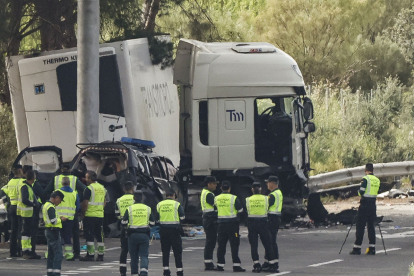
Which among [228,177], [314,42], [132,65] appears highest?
[314,42]

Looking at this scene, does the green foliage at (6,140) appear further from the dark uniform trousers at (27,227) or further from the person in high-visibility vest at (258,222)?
the person in high-visibility vest at (258,222)

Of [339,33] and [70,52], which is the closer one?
[70,52]

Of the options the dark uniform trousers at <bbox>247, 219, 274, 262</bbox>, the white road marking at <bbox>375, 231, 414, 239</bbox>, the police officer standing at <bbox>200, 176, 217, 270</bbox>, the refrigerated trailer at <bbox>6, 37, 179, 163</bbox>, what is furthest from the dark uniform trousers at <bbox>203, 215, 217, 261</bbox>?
the refrigerated trailer at <bbox>6, 37, 179, 163</bbox>

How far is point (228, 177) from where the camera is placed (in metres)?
19.6

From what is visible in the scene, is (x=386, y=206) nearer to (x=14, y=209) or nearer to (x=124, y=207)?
(x=14, y=209)

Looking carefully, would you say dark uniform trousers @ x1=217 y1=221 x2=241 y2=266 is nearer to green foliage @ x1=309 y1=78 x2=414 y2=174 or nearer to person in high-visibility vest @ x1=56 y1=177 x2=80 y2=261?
person in high-visibility vest @ x1=56 y1=177 x2=80 y2=261

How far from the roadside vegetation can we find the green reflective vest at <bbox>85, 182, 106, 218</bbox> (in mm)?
6171

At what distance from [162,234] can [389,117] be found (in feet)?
73.4

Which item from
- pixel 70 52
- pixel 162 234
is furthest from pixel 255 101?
pixel 162 234

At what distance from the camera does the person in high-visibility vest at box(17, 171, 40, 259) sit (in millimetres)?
15289

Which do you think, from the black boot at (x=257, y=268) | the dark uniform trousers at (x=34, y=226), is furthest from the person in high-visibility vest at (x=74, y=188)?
the black boot at (x=257, y=268)

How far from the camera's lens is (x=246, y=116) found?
1936 cm

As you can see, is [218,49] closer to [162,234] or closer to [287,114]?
[287,114]

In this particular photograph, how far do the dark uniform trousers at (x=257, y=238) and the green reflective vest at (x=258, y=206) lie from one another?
10 cm
